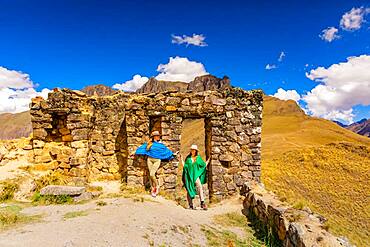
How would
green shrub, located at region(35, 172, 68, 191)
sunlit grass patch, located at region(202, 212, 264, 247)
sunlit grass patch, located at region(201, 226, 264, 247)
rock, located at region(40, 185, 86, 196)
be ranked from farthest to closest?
1. green shrub, located at region(35, 172, 68, 191)
2. rock, located at region(40, 185, 86, 196)
3. sunlit grass patch, located at region(202, 212, 264, 247)
4. sunlit grass patch, located at region(201, 226, 264, 247)

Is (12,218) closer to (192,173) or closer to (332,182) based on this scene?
(192,173)

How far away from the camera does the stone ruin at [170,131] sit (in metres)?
10.5

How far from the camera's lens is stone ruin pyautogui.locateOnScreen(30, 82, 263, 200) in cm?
1050

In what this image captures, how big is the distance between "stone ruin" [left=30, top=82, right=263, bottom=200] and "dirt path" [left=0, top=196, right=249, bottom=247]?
8.46 feet

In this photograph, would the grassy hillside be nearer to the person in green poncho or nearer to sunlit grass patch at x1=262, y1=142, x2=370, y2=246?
sunlit grass patch at x1=262, y1=142, x2=370, y2=246

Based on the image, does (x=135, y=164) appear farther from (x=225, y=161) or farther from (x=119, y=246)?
(x=119, y=246)

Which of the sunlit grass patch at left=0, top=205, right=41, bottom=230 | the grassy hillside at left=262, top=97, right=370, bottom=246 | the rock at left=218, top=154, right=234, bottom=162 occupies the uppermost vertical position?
the rock at left=218, top=154, right=234, bottom=162

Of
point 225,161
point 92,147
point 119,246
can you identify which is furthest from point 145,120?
point 119,246

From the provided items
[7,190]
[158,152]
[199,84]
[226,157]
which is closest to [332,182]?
[226,157]

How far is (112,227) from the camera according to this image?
5.71m

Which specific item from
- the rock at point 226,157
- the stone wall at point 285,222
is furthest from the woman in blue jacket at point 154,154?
the stone wall at point 285,222

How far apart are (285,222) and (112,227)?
3.62m

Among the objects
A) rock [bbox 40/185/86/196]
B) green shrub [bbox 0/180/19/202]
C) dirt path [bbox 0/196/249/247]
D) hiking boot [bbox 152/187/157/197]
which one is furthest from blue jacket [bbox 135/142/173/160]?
green shrub [bbox 0/180/19/202]

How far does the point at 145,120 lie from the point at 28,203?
4533 millimetres
